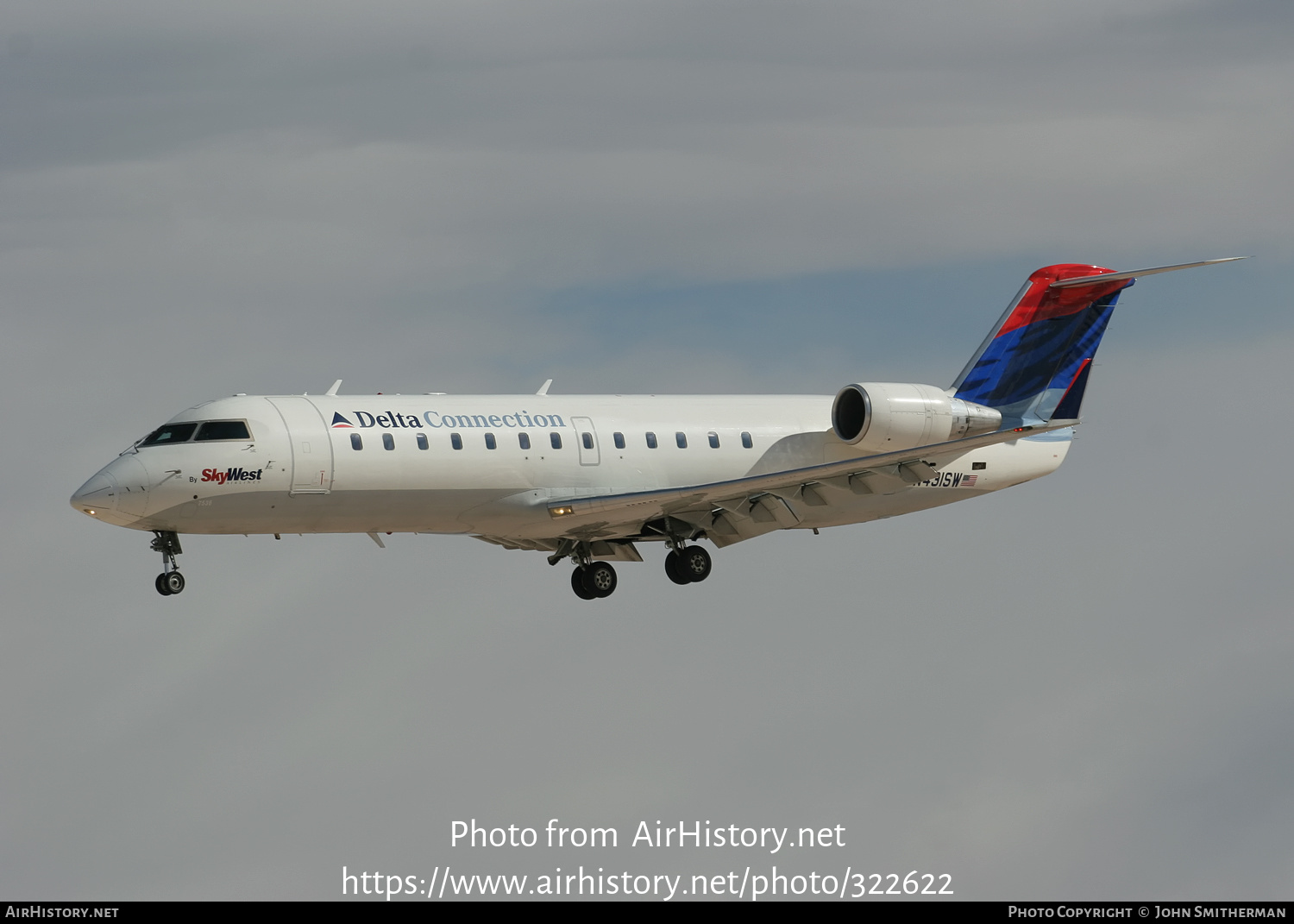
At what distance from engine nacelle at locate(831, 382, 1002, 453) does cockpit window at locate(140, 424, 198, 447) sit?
14451mm

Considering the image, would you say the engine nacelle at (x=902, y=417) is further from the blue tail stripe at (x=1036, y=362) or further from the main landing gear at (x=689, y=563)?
the main landing gear at (x=689, y=563)

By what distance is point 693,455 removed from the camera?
138ft

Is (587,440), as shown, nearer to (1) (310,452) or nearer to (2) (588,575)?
(2) (588,575)

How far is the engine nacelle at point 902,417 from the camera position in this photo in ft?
136

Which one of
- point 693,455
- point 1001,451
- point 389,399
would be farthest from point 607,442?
point 1001,451

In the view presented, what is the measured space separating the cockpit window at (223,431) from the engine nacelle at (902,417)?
1341 cm

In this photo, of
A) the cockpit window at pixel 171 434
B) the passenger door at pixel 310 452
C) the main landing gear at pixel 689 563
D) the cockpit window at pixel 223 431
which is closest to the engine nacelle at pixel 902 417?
the main landing gear at pixel 689 563

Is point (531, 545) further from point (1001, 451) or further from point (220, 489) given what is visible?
point (1001, 451)

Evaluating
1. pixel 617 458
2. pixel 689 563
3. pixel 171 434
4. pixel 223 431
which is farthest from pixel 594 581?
pixel 171 434

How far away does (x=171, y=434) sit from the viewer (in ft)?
125

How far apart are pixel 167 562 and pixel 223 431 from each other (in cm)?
292

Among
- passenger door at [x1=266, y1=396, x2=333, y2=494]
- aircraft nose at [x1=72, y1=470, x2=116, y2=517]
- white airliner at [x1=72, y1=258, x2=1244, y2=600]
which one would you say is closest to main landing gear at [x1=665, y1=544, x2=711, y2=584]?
white airliner at [x1=72, y1=258, x2=1244, y2=600]

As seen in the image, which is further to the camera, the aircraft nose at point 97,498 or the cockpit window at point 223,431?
the cockpit window at point 223,431

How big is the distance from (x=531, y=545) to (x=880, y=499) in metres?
8.52
